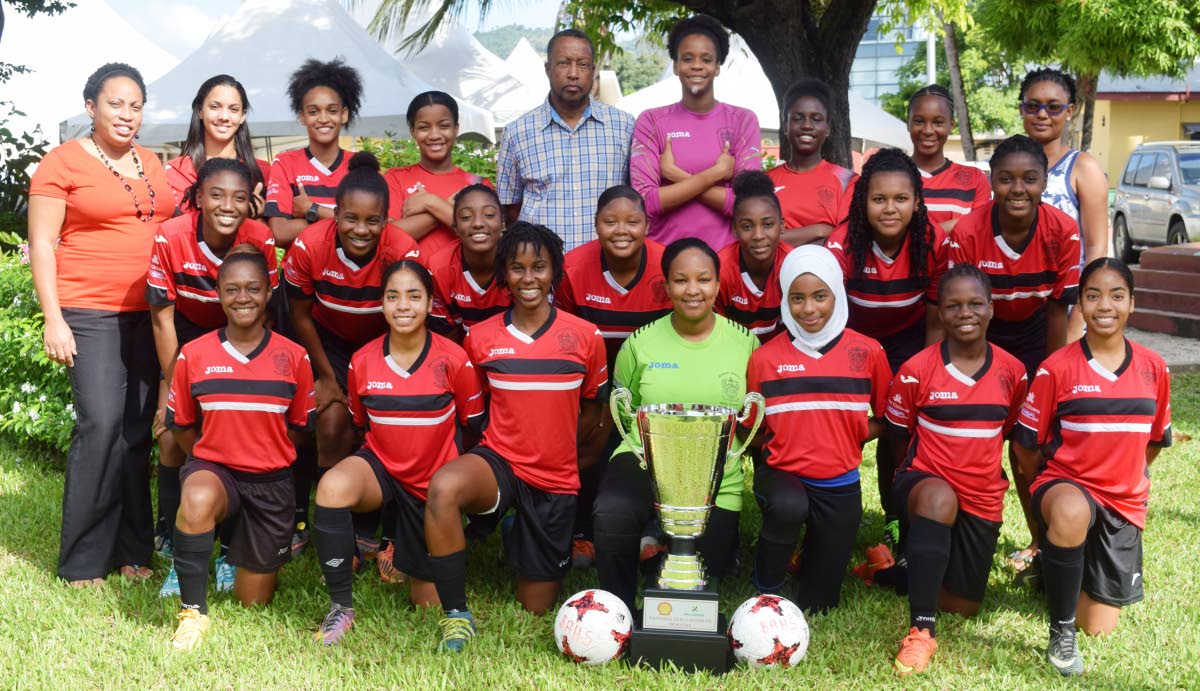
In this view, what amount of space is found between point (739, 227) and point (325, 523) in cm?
201

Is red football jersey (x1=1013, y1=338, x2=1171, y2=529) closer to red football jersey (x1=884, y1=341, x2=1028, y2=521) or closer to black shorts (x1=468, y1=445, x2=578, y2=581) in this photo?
red football jersey (x1=884, y1=341, x2=1028, y2=521)

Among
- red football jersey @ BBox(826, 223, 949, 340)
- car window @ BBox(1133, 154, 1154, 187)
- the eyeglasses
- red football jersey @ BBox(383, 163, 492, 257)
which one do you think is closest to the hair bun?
red football jersey @ BBox(383, 163, 492, 257)

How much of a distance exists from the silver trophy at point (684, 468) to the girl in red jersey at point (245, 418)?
147cm

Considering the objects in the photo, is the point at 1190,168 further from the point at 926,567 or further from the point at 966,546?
the point at 926,567

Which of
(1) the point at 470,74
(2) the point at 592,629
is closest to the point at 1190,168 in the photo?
(1) the point at 470,74

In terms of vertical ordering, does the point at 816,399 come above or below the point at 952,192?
below

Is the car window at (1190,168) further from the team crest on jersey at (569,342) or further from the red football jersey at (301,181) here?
the red football jersey at (301,181)

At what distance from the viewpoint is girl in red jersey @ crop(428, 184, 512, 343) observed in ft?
15.0

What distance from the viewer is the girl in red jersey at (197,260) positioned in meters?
4.43

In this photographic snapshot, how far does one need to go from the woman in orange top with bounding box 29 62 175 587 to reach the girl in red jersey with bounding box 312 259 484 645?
1026mm

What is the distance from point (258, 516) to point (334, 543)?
456 mm

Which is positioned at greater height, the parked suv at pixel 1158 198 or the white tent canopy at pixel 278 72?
the white tent canopy at pixel 278 72

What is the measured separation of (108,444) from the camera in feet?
15.0

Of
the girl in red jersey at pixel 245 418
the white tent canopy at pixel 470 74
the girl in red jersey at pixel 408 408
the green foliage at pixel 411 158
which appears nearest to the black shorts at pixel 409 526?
the girl in red jersey at pixel 408 408
